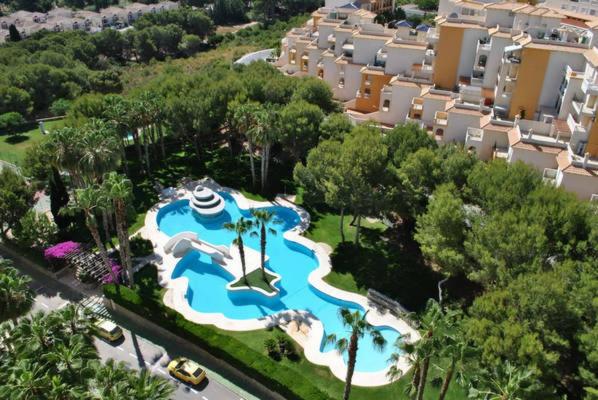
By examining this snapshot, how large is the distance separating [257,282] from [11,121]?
162 ft

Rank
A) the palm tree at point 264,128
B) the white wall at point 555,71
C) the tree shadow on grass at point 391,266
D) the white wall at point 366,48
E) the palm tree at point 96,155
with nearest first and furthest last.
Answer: the palm tree at point 96,155 → the tree shadow on grass at point 391,266 → the palm tree at point 264,128 → the white wall at point 555,71 → the white wall at point 366,48

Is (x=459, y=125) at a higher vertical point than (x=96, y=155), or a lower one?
lower

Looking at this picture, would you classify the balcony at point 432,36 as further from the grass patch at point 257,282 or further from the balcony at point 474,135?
the grass patch at point 257,282

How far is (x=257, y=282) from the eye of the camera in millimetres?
38750

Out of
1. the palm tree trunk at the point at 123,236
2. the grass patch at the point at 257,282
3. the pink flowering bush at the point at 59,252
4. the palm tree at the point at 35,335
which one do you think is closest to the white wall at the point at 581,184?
the grass patch at the point at 257,282

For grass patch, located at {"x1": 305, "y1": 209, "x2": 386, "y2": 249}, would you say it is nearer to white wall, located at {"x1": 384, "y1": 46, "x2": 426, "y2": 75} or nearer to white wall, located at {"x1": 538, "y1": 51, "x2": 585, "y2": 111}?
white wall, located at {"x1": 538, "y1": 51, "x2": 585, "y2": 111}

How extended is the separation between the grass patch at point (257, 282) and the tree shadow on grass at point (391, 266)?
589 cm

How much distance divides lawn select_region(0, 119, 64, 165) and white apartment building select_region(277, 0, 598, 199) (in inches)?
1613

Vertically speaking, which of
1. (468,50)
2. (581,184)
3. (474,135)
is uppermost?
(468,50)

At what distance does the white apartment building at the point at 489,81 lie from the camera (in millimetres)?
43625

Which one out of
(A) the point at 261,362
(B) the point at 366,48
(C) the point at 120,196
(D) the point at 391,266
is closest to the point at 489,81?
(B) the point at 366,48

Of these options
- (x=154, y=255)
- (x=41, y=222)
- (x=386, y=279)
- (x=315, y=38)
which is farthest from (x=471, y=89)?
(x=41, y=222)

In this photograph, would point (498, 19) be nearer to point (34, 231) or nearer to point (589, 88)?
point (589, 88)

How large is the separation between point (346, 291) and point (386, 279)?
3.65 metres
